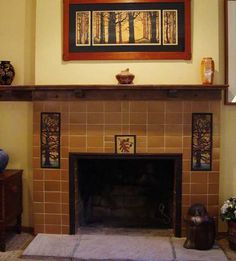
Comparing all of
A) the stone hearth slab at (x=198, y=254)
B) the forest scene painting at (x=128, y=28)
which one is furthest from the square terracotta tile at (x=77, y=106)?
the stone hearth slab at (x=198, y=254)

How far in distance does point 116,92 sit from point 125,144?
456 mm

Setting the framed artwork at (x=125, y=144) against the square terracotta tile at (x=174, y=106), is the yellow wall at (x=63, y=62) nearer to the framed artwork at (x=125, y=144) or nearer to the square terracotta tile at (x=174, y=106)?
the square terracotta tile at (x=174, y=106)

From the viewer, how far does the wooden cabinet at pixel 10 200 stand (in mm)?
2801

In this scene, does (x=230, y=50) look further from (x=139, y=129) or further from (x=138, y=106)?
(x=139, y=129)

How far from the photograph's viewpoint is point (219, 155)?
302cm

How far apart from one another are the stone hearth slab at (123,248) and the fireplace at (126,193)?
32 cm

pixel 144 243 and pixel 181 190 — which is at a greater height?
pixel 181 190

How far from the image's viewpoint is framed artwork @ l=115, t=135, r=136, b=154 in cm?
304

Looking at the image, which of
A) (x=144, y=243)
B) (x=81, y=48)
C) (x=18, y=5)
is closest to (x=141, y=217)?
(x=144, y=243)

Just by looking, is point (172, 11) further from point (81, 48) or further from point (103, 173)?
point (103, 173)

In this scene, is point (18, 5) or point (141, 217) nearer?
point (18, 5)

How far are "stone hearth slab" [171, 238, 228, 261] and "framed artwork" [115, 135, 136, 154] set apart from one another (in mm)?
869

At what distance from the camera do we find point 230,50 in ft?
10.0

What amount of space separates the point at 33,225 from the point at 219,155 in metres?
1.80
